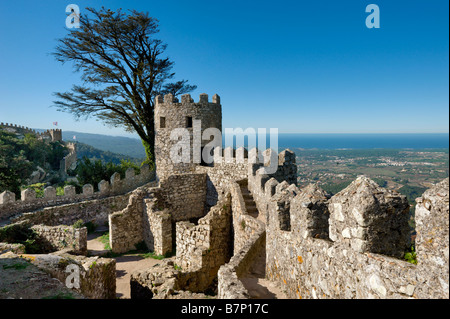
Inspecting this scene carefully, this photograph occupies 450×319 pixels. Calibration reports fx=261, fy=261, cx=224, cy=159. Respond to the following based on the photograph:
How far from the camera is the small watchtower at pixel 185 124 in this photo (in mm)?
12586

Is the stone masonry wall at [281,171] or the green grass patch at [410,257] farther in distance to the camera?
the stone masonry wall at [281,171]

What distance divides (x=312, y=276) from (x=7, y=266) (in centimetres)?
449

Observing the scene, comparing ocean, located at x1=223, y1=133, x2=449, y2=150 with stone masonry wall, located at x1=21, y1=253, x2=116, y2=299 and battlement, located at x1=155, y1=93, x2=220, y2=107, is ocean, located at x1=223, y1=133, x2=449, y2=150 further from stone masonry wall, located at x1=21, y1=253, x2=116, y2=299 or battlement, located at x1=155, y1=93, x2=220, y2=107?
stone masonry wall, located at x1=21, y1=253, x2=116, y2=299

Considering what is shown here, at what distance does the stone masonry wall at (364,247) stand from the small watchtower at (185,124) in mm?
9553

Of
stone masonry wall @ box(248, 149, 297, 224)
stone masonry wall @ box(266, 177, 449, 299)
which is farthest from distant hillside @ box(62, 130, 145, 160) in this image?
stone masonry wall @ box(266, 177, 449, 299)

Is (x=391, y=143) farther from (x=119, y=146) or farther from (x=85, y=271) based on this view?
(x=119, y=146)

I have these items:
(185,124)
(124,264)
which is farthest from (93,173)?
(124,264)

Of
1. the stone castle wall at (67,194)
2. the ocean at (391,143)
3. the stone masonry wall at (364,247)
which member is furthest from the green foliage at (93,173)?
the stone masonry wall at (364,247)

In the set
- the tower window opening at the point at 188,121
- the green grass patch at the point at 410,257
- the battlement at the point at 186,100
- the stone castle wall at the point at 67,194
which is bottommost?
the stone castle wall at the point at 67,194

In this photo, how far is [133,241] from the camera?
34.1 feet

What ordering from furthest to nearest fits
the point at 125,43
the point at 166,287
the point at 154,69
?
the point at 154,69
the point at 125,43
the point at 166,287

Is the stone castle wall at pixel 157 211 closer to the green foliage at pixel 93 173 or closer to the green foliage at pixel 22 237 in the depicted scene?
the green foliage at pixel 22 237

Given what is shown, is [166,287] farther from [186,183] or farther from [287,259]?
[186,183]
